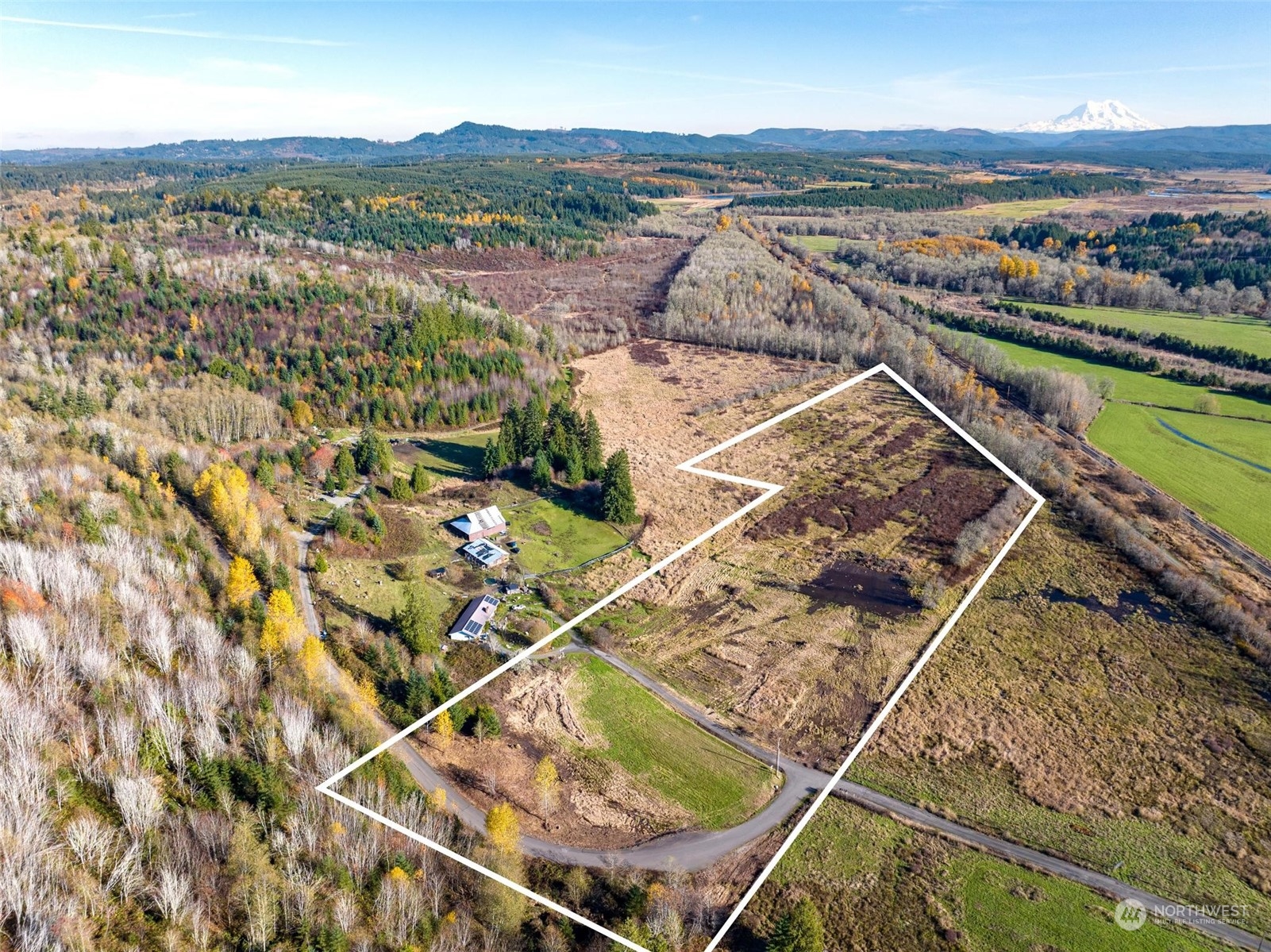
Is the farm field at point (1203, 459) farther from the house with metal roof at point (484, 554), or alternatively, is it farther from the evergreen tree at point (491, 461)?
the evergreen tree at point (491, 461)

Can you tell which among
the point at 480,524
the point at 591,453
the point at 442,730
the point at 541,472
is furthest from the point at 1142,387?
the point at 442,730

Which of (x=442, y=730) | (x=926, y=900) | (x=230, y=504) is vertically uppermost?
(x=230, y=504)

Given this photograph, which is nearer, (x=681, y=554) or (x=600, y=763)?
(x=681, y=554)

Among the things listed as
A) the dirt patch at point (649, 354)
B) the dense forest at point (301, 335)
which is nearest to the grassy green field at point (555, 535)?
the dense forest at point (301, 335)

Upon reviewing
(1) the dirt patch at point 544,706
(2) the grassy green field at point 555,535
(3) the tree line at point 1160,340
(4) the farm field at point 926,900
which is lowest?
(4) the farm field at point 926,900

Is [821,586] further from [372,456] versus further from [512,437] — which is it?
[372,456]

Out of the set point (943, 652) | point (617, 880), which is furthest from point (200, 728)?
point (943, 652)

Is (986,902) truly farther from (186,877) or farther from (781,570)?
(186,877)
